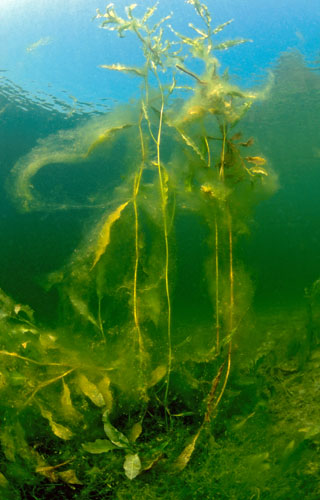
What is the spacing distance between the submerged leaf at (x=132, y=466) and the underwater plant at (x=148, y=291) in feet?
0.36

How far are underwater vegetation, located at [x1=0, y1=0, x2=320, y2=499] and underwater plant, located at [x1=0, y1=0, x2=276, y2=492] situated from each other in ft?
0.04

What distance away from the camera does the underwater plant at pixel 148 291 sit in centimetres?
229

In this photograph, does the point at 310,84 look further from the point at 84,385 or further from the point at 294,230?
the point at 294,230

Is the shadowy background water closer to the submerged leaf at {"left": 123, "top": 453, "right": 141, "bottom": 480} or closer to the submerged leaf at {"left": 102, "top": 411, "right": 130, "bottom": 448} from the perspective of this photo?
the submerged leaf at {"left": 102, "top": 411, "right": 130, "bottom": 448}

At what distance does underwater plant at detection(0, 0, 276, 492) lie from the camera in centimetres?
229

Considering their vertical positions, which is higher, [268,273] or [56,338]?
[56,338]

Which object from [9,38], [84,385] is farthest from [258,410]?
[9,38]

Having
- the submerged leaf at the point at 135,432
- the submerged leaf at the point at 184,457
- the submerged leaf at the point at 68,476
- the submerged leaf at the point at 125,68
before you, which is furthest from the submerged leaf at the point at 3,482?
the submerged leaf at the point at 125,68

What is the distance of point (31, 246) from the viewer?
9.09 m

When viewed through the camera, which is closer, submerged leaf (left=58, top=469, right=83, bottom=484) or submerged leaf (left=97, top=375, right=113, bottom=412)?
submerged leaf (left=58, top=469, right=83, bottom=484)

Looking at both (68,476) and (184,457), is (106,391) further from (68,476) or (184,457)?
(184,457)

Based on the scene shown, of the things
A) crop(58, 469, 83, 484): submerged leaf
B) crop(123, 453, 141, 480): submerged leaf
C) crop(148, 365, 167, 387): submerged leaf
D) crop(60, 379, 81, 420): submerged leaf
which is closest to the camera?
crop(123, 453, 141, 480): submerged leaf

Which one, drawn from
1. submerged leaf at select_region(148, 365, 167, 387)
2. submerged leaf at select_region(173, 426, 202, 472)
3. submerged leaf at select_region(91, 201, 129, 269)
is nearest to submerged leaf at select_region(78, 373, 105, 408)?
submerged leaf at select_region(148, 365, 167, 387)

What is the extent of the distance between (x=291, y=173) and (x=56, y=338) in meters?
11.2
